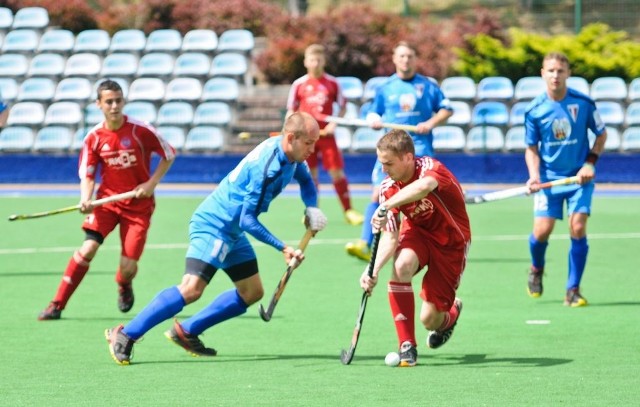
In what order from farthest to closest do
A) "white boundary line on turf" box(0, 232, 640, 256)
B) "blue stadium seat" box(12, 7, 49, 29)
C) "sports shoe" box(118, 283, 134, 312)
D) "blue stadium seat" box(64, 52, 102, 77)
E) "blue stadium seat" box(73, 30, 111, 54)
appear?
"blue stadium seat" box(12, 7, 49, 29)
"blue stadium seat" box(73, 30, 111, 54)
"blue stadium seat" box(64, 52, 102, 77)
"white boundary line on turf" box(0, 232, 640, 256)
"sports shoe" box(118, 283, 134, 312)

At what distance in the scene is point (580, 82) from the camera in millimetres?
20500

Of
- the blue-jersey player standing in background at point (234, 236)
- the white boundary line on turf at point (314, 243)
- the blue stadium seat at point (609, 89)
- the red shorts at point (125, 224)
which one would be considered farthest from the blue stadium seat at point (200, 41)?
the blue-jersey player standing in background at point (234, 236)

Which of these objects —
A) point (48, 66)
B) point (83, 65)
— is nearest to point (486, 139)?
point (83, 65)

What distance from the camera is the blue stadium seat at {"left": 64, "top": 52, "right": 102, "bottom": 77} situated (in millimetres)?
22156

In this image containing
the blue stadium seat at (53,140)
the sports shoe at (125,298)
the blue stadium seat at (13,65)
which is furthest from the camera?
the blue stadium seat at (13,65)

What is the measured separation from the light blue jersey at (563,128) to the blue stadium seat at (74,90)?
13625mm

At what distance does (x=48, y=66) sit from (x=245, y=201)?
1646 cm

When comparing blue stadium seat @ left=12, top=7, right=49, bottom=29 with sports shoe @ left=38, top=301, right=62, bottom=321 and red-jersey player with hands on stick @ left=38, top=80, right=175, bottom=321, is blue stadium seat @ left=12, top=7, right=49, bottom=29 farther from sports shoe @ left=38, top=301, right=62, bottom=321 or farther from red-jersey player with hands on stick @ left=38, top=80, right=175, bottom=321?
sports shoe @ left=38, top=301, right=62, bottom=321

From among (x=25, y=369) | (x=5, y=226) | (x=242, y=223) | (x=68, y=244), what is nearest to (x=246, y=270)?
(x=242, y=223)

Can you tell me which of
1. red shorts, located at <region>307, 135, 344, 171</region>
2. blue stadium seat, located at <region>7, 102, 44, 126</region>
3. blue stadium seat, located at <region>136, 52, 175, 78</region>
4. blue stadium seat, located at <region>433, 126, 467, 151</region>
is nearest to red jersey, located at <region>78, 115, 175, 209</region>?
red shorts, located at <region>307, 135, 344, 171</region>

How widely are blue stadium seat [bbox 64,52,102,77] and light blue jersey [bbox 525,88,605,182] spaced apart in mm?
14126

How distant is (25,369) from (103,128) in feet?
7.92

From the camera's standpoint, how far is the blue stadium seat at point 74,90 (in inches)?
853

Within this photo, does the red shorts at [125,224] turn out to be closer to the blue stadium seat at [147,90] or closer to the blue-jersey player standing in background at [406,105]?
the blue-jersey player standing in background at [406,105]
